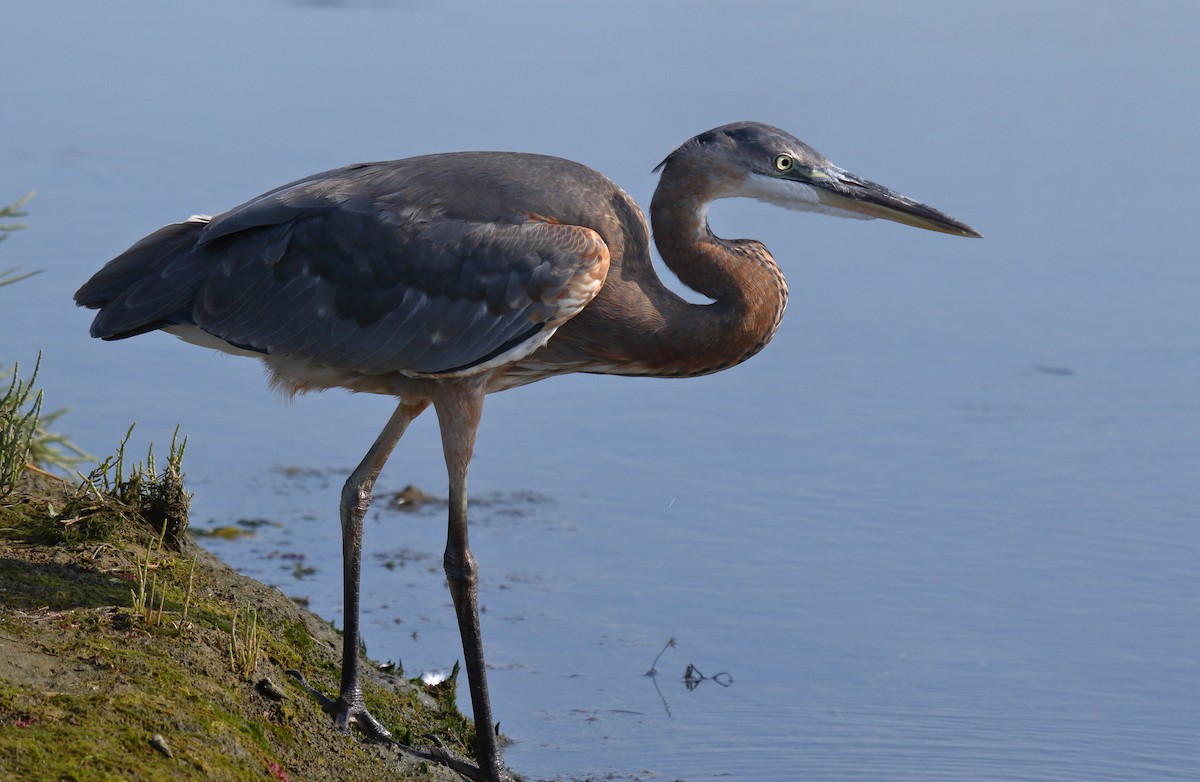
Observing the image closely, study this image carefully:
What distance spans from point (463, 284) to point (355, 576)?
1.06 metres

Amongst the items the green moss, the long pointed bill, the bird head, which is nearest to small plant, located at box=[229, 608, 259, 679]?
the green moss

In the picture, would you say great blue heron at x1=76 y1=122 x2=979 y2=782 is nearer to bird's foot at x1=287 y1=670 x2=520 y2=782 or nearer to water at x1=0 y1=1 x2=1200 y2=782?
bird's foot at x1=287 y1=670 x2=520 y2=782

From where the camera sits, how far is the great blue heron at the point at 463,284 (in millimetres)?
5195

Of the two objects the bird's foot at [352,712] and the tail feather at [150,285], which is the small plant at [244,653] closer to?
the bird's foot at [352,712]

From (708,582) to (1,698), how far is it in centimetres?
382

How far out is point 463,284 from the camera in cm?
523

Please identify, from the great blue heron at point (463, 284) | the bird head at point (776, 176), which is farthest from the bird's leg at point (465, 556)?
the bird head at point (776, 176)

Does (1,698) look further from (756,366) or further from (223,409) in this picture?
(756,366)

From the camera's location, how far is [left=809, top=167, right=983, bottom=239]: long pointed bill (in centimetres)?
566

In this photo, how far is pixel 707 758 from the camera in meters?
5.83

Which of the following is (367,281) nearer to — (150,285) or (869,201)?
(150,285)

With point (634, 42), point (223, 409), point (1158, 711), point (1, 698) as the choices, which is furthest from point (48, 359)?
point (634, 42)

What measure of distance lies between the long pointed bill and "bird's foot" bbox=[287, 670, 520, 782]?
2294 millimetres

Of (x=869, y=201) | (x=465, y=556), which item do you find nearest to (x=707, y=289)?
(x=869, y=201)
